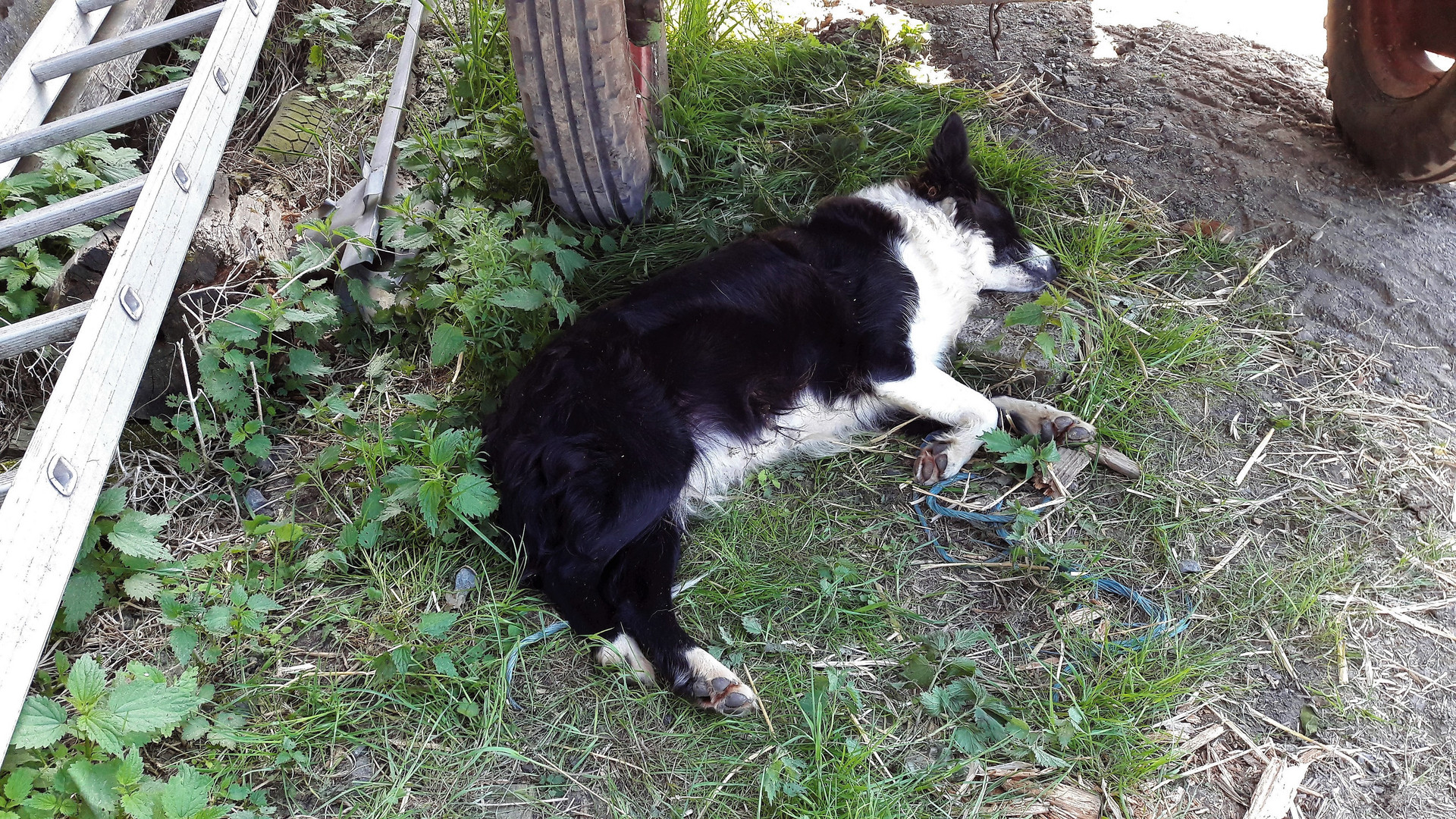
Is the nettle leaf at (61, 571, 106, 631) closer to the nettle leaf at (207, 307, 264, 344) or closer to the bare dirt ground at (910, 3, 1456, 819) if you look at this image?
the nettle leaf at (207, 307, 264, 344)

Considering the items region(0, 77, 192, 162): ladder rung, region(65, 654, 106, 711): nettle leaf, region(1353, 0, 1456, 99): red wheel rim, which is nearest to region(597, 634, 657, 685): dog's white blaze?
region(65, 654, 106, 711): nettle leaf

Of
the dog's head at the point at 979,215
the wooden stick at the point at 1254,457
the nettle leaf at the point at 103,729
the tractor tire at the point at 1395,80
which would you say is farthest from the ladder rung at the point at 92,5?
the tractor tire at the point at 1395,80

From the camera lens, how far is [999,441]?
8.71 feet

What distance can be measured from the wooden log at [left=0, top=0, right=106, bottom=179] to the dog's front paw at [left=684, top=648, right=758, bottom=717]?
2.66 m

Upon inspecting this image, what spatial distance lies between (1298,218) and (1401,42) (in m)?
0.89

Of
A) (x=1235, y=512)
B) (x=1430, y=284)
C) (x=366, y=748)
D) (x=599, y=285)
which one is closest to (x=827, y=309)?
(x=599, y=285)

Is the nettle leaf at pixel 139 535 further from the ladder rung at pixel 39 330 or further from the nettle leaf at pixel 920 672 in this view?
the nettle leaf at pixel 920 672

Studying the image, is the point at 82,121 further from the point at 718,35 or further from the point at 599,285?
the point at 718,35

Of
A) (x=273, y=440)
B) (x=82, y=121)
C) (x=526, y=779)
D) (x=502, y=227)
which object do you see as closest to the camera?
(x=526, y=779)

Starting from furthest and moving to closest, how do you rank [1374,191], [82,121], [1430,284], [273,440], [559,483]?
[1374,191] → [1430,284] → [273,440] → [82,121] → [559,483]

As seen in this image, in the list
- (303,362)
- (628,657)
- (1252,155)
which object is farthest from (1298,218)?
(303,362)

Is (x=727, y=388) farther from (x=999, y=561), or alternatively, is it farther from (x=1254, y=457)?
(x=1254, y=457)

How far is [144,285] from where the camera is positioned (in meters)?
2.38

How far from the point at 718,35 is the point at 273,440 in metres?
2.69
